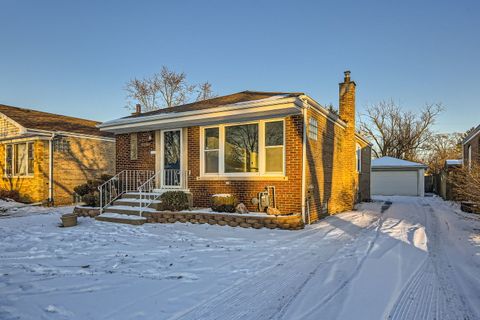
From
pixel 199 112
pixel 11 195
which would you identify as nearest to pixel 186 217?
pixel 199 112

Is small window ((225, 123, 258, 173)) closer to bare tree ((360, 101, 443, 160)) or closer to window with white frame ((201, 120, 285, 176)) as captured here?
window with white frame ((201, 120, 285, 176))

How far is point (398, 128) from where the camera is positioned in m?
35.2

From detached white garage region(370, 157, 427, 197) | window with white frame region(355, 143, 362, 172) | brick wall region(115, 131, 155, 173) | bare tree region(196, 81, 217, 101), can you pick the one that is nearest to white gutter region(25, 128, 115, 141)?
brick wall region(115, 131, 155, 173)

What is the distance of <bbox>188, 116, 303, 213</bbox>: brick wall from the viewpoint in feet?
26.6

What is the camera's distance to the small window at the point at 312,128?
8.59 meters

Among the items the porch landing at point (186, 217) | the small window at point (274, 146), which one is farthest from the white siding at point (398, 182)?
the porch landing at point (186, 217)

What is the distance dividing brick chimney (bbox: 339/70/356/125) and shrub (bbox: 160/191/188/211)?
7481mm

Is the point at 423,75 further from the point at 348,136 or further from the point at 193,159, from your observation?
the point at 193,159

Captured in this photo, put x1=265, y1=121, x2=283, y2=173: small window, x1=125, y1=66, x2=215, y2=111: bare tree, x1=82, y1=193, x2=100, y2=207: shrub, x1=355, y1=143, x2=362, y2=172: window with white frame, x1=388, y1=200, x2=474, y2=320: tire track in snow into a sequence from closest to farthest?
1. x1=388, y1=200, x2=474, y2=320: tire track in snow
2. x1=265, y1=121, x2=283, y2=173: small window
3. x1=82, y1=193, x2=100, y2=207: shrub
4. x1=355, y1=143, x2=362, y2=172: window with white frame
5. x1=125, y1=66, x2=215, y2=111: bare tree

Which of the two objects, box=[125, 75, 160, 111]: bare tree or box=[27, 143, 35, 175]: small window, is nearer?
box=[27, 143, 35, 175]: small window

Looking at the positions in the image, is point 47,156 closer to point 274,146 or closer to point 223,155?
point 223,155

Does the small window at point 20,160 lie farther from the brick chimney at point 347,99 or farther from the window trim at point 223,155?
the brick chimney at point 347,99

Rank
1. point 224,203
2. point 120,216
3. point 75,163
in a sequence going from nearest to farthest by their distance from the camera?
1. point 224,203
2. point 120,216
3. point 75,163

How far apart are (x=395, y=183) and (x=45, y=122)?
2328cm
